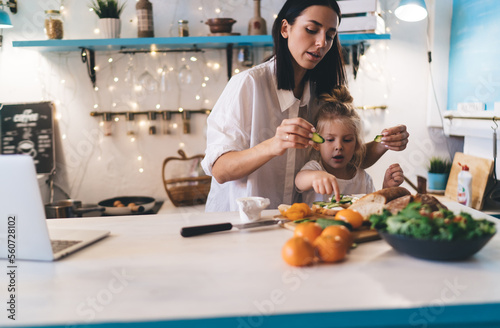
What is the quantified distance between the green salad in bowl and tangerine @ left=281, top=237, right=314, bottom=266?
0.21 meters

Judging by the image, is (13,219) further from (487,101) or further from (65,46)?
(487,101)

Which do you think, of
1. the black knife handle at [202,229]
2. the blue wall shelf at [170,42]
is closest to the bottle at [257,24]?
the blue wall shelf at [170,42]

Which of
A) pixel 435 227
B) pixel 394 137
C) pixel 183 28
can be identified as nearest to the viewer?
pixel 435 227

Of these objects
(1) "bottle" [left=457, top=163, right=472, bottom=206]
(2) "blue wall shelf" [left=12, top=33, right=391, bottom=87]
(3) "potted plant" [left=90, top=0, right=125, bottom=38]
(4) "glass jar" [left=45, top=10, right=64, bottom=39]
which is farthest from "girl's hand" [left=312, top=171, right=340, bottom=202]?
(4) "glass jar" [left=45, top=10, right=64, bottom=39]

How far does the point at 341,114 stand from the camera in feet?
6.64

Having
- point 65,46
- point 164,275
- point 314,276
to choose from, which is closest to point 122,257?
point 164,275

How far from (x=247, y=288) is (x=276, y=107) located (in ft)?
4.08

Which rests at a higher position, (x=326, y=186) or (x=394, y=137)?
(x=394, y=137)

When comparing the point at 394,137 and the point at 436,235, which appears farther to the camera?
the point at 394,137

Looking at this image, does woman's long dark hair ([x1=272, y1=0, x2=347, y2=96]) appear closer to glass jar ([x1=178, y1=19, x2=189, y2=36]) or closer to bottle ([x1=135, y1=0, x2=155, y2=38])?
glass jar ([x1=178, y1=19, x2=189, y2=36])

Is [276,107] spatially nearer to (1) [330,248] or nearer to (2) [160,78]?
(1) [330,248]

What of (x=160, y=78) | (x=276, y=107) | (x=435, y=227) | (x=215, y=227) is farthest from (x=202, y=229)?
(x=160, y=78)

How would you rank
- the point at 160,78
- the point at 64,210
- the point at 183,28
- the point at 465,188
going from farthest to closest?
1. the point at 160,78
2. the point at 183,28
3. the point at 64,210
4. the point at 465,188

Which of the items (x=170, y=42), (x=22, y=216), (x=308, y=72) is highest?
(x=170, y=42)
